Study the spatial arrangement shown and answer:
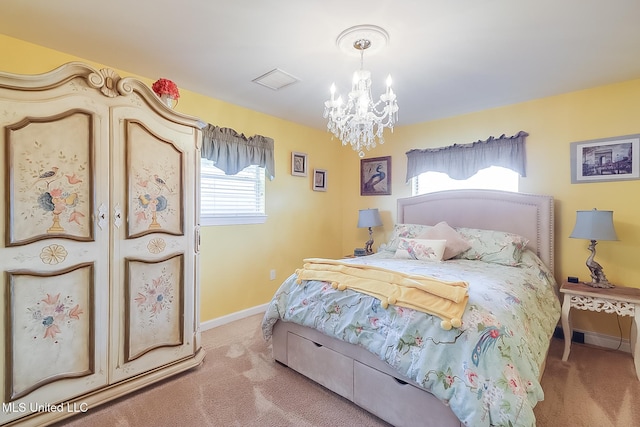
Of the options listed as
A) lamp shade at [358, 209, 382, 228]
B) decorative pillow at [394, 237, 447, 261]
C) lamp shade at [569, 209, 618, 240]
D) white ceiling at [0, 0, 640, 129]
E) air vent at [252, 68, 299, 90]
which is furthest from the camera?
lamp shade at [358, 209, 382, 228]

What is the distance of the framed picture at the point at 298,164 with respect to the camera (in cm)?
376

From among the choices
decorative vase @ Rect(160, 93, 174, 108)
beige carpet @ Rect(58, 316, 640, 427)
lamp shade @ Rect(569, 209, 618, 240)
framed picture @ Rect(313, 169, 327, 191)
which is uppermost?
decorative vase @ Rect(160, 93, 174, 108)

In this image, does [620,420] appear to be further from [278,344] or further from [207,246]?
[207,246]

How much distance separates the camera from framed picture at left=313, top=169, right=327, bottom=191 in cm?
404

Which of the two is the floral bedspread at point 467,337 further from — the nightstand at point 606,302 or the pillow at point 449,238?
the pillow at point 449,238

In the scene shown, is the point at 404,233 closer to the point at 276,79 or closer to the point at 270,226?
the point at 270,226

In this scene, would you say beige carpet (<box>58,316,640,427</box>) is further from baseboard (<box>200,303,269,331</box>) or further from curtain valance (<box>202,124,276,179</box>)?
curtain valance (<box>202,124,276,179</box>)

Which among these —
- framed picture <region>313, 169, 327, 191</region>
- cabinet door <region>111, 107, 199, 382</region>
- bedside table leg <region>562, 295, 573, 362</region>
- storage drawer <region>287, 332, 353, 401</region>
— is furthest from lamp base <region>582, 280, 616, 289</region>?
cabinet door <region>111, 107, 199, 382</region>

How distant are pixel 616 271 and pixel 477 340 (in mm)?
2224

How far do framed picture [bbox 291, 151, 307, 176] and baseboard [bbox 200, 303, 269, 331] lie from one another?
1.70 m

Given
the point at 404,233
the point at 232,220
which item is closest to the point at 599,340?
the point at 404,233

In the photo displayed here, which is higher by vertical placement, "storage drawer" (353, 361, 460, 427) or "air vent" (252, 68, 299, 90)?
"air vent" (252, 68, 299, 90)

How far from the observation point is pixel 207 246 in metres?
2.97

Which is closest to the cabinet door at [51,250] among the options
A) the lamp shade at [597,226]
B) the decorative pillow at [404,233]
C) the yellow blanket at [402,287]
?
the yellow blanket at [402,287]
